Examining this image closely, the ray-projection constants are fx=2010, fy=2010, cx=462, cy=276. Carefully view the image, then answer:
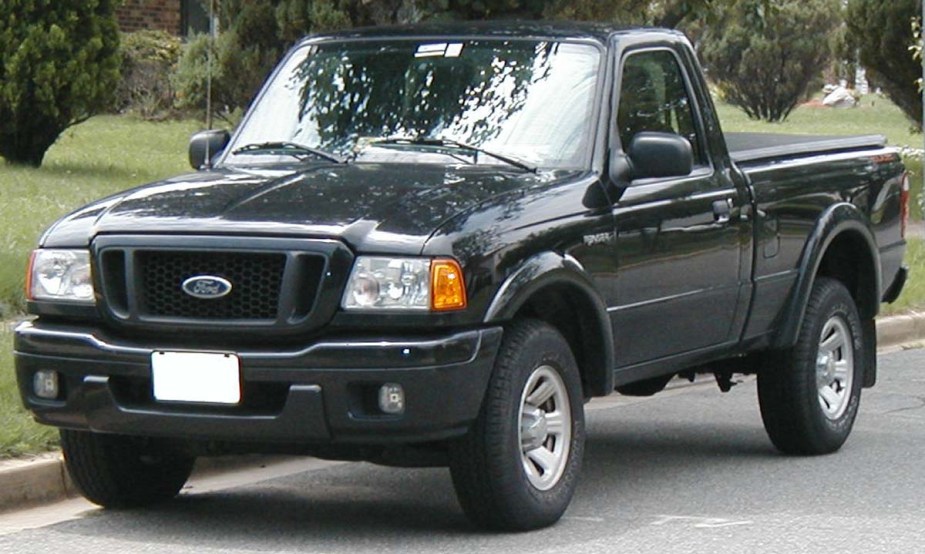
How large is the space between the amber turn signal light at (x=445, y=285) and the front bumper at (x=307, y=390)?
0.36ft

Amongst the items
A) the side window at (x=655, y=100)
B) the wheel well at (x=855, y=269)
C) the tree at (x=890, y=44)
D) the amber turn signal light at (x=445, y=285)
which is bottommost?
the tree at (x=890, y=44)

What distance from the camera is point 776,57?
141ft

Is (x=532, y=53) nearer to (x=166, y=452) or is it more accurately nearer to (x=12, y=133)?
(x=166, y=452)

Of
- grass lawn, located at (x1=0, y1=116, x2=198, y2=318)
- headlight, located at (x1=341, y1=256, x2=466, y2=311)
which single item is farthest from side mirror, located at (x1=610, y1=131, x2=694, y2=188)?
grass lawn, located at (x1=0, y1=116, x2=198, y2=318)

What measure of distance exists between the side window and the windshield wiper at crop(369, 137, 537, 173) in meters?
0.54

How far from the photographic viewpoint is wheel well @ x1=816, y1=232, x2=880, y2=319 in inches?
361

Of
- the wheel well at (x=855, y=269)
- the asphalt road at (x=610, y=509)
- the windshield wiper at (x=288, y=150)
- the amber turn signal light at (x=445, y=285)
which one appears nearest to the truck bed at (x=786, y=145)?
the wheel well at (x=855, y=269)

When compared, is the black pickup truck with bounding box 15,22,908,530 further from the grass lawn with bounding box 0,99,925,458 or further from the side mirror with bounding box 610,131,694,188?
the grass lawn with bounding box 0,99,925,458

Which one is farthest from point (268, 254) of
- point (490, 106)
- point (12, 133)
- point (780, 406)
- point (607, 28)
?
point (12, 133)

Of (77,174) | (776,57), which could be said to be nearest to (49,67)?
(77,174)

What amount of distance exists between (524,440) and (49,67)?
38.8ft

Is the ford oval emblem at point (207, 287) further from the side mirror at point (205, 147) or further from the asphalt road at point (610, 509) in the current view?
the side mirror at point (205, 147)

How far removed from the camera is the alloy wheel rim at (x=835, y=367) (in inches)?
348

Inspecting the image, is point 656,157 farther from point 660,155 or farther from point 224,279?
point 224,279
